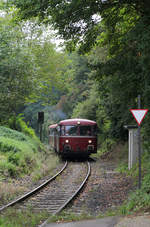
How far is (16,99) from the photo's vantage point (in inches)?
920

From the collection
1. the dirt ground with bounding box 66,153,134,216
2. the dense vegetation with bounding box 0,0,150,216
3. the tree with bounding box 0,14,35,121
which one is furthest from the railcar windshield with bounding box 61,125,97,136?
the dirt ground with bounding box 66,153,134,216

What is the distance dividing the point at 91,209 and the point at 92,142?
14877 millimetres

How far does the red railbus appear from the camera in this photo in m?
23.5

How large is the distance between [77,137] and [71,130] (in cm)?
70

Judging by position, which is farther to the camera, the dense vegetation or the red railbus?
the red railbus

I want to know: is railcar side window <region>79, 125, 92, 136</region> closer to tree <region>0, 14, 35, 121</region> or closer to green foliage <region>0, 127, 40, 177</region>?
tree <region>0, 14, 35, 121</region>

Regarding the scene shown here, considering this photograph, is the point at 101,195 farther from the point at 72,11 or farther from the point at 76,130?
the point at 76,130

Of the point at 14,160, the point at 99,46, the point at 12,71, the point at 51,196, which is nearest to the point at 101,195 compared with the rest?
the point at 51,196

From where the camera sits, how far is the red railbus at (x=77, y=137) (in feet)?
77.2

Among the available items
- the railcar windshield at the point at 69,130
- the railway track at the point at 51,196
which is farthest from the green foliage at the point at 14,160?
the railcar windshield at the point at 69,130

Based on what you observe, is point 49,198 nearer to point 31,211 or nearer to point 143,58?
point 31,211

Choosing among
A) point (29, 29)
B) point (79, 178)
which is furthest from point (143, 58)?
point (29, 29)

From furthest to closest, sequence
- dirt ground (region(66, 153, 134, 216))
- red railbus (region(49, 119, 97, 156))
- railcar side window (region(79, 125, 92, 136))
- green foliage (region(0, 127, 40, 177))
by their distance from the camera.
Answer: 1. railcar side window (region(79, 125, 92, 136))
2. red railbus (region(49, 119, 97, 156))
3. green foliage (region(0, 127, 40, 177))
4. dirt ground (region(66, 153, 134, 216))

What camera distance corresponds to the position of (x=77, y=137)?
2358cm
